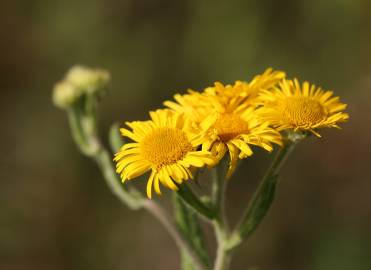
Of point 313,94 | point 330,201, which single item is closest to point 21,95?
point 330,201

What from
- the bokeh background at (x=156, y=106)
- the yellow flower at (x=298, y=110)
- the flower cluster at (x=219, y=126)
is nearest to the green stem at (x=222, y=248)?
the flower cluster at (x=219, y=126)

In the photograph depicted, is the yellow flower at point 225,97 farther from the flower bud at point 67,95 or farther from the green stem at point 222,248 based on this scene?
the flower bud at point 67,95

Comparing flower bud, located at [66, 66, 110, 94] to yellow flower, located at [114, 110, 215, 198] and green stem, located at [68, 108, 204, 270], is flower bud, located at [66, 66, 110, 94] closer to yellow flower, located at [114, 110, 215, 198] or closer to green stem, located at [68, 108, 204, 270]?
green stem, located at [68, 108, 204, 270]

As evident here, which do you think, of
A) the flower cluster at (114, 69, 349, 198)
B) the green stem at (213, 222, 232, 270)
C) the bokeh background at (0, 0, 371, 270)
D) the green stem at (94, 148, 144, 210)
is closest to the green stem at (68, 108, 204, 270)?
the green stem at (94, 148, 144, 210)

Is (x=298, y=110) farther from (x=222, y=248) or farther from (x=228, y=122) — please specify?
(x=222, y=248)

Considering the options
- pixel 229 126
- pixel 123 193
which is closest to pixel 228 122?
pixel 229 126

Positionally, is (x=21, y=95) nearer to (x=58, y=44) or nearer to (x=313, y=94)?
(x=58, y=44)
